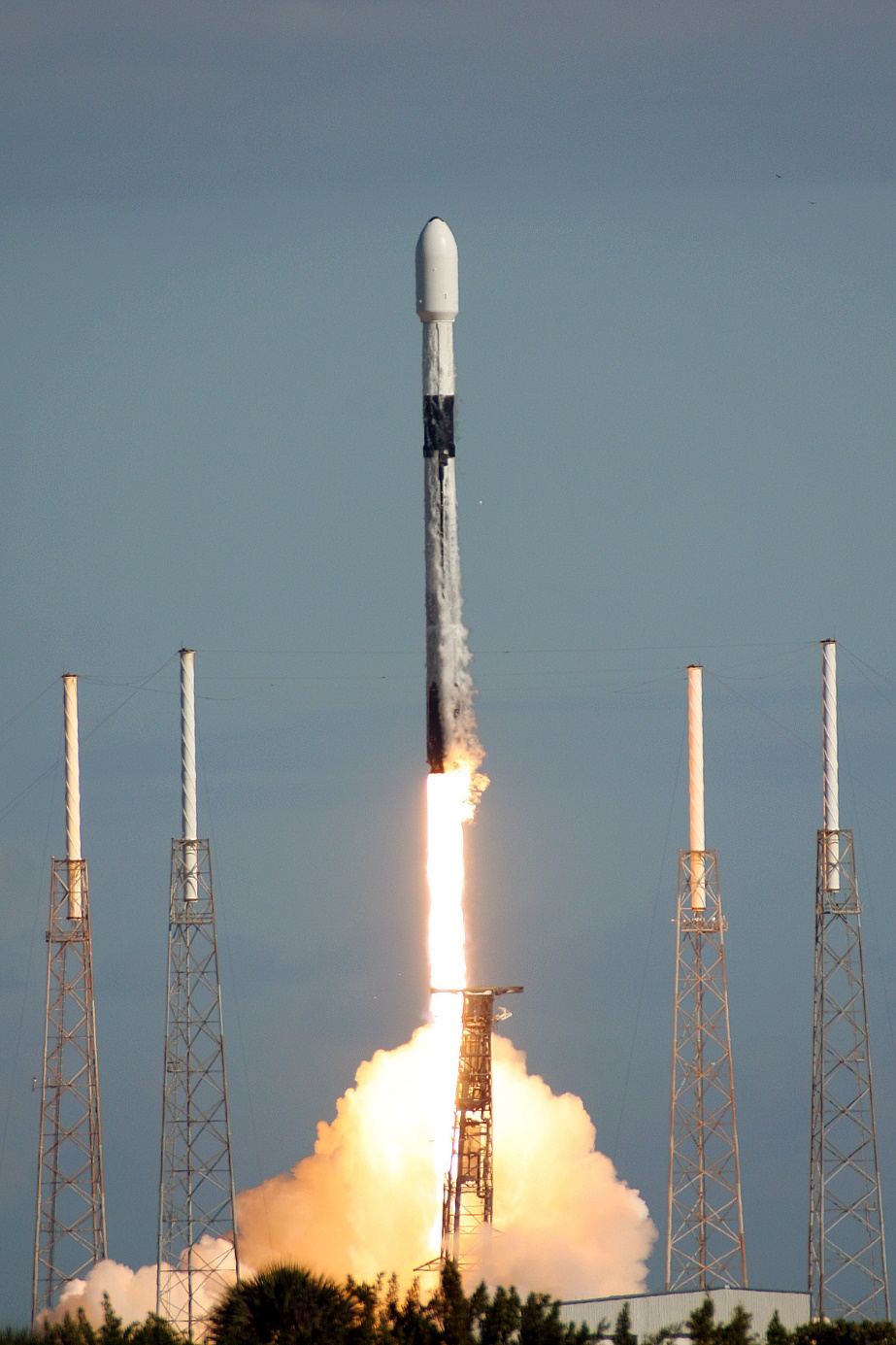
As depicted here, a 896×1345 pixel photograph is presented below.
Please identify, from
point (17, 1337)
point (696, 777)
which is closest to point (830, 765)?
point (696, 777)

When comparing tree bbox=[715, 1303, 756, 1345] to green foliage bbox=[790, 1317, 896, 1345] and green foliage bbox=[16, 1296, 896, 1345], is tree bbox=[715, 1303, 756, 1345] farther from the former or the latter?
green foliage bbox=[790, 1317, 896, 1345]

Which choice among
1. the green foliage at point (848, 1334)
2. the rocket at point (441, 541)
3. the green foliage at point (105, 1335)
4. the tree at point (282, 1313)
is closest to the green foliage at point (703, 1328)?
the green foliage at point (848, 1334)

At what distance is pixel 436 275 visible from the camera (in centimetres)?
8712

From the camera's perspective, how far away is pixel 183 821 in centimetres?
8488

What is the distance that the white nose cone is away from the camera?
285 ft

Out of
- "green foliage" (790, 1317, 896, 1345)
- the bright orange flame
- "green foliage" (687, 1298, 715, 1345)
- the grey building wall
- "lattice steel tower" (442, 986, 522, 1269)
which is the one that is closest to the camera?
"green foliage" (687, 1298, 715, 1345)

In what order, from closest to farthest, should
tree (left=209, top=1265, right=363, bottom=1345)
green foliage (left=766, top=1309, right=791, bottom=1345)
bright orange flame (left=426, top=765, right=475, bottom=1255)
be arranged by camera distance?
tree (left=209, top=1265, right=363, bottom=1345) → green foliage (left=766, top=1309, right=791, bottom=1345) → bright orange flame (left=426, top=765, right=475, bottom=1255)

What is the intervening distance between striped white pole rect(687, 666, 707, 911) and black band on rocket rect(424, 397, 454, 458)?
30.2ft

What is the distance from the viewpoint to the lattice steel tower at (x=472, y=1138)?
269ft

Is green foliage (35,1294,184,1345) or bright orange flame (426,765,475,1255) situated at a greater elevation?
bright orange flame (426,765,475,1255)

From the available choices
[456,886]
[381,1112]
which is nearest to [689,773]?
[456,886]

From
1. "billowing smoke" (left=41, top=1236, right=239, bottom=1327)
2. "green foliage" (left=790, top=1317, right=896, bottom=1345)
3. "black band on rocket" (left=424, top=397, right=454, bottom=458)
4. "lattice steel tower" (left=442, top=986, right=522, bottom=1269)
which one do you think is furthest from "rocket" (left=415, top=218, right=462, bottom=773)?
"green foliage" (left=790, top=1317, right=896, bottom=1345)

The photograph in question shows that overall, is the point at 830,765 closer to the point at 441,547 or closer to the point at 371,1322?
the point at 441,547

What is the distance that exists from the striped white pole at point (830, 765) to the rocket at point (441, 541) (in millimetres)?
9811
